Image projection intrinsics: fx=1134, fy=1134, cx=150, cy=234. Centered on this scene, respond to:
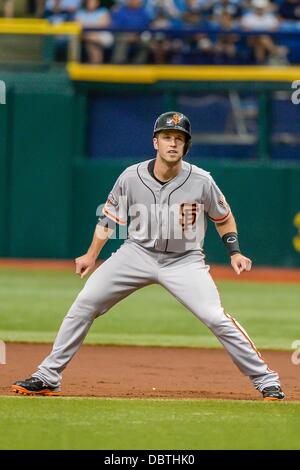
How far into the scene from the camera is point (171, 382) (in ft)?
28.8

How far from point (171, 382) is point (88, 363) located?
3.83ft

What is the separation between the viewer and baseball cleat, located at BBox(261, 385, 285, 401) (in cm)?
748

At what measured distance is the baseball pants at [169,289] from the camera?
7348mm

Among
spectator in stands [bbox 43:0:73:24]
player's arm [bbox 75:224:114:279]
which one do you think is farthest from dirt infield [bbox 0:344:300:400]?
spectator in stands [bbox 43:0:73:24]

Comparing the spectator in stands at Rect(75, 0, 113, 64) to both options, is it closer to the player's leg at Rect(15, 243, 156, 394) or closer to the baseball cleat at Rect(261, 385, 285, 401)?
the player's leg at Rect(15, 243, 156, 394)

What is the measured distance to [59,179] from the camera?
18.4 meters

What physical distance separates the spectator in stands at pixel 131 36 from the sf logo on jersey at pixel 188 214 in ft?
35.9

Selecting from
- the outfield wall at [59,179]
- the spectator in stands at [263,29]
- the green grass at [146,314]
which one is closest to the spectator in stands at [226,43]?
the spectator in stands at [263,29]

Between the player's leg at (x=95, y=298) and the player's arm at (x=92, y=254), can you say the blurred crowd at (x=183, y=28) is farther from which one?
the player's leg at (x=95, y=298)

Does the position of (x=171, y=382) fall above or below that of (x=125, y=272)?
below

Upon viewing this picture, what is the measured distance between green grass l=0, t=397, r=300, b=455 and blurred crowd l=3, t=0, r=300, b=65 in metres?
11.2

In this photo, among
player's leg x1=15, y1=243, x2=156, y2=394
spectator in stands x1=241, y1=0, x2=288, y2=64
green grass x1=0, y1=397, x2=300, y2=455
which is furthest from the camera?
spectator in stands x1=241, y1=0, x2=288, y2=64

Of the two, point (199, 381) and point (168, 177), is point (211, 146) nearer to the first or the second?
point (199, 381)
